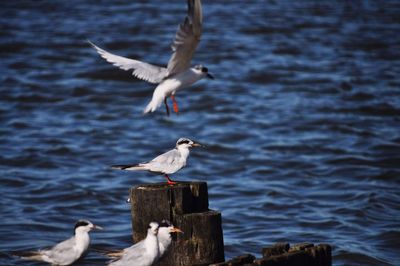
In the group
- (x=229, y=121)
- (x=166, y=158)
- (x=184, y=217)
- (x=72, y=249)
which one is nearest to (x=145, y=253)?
(x=184, y=217)

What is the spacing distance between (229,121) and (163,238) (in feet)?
35.2

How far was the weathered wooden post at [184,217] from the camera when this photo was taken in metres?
6.32

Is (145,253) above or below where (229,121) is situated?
above

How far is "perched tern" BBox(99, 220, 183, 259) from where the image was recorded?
607 centimetres

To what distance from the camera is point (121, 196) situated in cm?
1216

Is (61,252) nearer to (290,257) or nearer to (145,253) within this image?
(145,253)

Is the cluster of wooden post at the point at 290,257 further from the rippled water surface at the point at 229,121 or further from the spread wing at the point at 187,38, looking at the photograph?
the rippled water surface at the point at 229,121

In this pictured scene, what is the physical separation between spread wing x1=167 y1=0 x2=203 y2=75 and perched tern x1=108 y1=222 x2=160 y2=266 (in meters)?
2.47

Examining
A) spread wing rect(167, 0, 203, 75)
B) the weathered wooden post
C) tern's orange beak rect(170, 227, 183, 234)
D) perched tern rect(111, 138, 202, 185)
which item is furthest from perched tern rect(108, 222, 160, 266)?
spread wing rect(167, 0, 203, 75)

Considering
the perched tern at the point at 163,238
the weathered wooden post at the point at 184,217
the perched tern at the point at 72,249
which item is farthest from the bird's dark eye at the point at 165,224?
the perched tern at the point at 72,249

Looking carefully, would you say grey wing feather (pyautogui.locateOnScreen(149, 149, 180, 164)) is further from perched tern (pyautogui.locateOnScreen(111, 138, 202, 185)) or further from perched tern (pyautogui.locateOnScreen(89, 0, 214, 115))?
perched tern (pyautogui.locateOnScreen(89, 0, 214, 115))

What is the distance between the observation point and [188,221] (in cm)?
630

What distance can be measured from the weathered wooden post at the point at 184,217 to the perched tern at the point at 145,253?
303mm

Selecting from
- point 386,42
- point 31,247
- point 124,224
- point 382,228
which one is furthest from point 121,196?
point 386,42
